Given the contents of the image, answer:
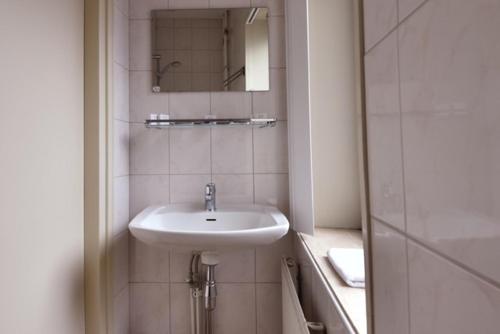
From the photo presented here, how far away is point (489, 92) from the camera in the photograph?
0.21m

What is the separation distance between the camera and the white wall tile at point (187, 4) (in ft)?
4.78

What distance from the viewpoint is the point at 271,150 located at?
4.67 ft

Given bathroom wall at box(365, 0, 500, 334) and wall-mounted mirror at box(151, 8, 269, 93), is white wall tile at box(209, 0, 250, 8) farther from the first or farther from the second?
bathroom wall at box(365, 0, 500, 334)

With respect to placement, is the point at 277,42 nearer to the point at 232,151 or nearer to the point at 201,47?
the point at 201,47

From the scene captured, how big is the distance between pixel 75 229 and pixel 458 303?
4.07 ft

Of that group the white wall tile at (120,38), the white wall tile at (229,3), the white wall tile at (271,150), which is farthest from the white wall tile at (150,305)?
the white wall tile at (229,3)

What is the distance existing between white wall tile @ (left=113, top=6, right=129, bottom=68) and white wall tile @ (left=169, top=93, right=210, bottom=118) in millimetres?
284

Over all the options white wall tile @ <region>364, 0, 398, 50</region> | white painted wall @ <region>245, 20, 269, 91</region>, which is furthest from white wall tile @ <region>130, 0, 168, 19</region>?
white wall tile @ <region>364, 0, 398, 50</region>

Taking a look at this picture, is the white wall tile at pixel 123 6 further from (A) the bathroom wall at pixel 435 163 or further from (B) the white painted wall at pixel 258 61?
(A) the bathroom wall at pixel 435 163

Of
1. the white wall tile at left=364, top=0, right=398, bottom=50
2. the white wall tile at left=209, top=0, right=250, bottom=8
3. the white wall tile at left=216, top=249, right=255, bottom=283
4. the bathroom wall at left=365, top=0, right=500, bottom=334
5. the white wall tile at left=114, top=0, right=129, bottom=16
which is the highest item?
the white wall tile at left=209, top=0, right=250, bottom=8

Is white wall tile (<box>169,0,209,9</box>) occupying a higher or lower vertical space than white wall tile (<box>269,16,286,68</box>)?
higher

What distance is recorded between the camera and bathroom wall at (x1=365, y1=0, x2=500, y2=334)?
211 mm

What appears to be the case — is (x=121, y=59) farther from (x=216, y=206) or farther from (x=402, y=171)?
(x=402, y=171)

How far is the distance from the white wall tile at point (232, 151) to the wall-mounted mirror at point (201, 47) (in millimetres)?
235
